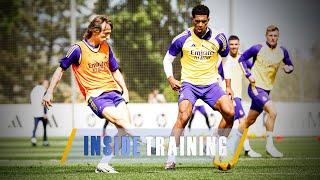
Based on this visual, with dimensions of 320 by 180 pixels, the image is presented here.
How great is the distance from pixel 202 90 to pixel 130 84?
600 inches

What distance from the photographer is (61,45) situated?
28.6 m

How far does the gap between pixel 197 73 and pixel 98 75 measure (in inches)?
56.2

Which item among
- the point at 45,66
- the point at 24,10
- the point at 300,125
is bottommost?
the point at 300,125

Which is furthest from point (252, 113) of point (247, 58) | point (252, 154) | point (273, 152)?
point (273, 152)

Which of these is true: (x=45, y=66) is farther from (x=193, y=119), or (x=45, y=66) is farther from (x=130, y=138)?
(x=130, y=138)

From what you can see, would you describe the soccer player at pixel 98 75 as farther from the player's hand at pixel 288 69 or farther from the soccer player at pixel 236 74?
the soccer player at pixel 236 74

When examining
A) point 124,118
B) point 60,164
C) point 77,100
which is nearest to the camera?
point 124,118

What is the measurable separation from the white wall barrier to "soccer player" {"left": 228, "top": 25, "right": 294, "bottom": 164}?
30.0 feet

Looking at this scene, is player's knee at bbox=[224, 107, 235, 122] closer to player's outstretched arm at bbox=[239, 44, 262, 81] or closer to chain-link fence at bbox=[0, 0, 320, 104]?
player's outstretched arm at bbox=[239, 44, 262, 81]

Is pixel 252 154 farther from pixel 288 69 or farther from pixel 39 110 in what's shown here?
pixel 39 110

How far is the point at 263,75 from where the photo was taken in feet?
53.0

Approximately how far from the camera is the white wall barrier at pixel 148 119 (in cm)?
2652

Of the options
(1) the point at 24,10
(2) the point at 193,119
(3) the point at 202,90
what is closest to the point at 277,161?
(3) the point at 202,90

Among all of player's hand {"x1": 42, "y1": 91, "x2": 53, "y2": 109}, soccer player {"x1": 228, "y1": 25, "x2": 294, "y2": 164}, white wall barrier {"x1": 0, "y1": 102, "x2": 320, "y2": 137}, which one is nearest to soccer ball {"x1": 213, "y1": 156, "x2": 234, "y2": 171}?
player's hand {"x1": 42, "y1": 91, "x2": 53, "y2": 109}
